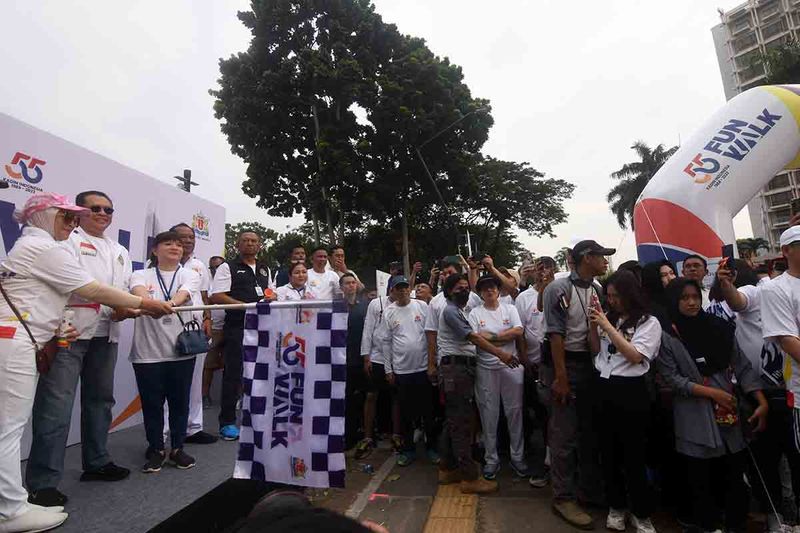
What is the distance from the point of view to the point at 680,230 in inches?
251

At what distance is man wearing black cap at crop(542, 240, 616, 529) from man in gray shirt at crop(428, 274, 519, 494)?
599 millimetres

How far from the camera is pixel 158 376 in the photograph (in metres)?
3.21

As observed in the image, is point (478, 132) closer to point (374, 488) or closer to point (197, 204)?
point (197, 204)

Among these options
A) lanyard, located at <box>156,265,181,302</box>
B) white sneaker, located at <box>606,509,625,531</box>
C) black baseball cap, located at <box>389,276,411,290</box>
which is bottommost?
white sneaker, located at <box>606,509,625,531</box>

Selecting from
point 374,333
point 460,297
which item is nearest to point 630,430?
point 460,297

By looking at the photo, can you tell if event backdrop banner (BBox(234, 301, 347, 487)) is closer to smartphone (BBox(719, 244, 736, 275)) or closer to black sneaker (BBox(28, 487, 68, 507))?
black sneaker (BBox(28, 487, 68, 507))

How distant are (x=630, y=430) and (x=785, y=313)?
114cm

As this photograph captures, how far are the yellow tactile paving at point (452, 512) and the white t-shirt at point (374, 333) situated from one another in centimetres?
155

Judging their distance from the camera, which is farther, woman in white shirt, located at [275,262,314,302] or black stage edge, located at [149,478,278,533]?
woman in white shirt, located at [275,262,314,302]

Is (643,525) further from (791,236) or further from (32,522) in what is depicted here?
(32,522)

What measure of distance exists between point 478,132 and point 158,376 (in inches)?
654

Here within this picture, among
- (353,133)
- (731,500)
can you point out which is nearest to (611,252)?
(731,500)

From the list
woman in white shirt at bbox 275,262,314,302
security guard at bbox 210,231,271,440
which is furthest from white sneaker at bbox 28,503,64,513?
woman in white shirt at bbox 275,262,314,302

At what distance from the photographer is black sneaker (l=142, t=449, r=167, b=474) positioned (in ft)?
10.1
